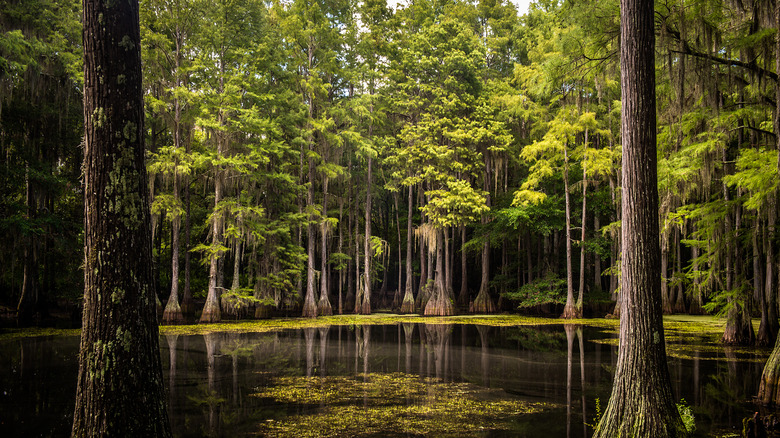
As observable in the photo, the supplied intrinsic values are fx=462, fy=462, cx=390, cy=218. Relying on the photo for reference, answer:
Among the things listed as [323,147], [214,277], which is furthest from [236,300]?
[323,147]

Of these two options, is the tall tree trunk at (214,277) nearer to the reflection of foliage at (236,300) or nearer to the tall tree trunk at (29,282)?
the reflection of foliage at (236,300)

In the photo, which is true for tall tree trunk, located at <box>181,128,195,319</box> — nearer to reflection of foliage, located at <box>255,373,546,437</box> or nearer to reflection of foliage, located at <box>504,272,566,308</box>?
reflection of foliage, located at <box>255,373,546,437</box>

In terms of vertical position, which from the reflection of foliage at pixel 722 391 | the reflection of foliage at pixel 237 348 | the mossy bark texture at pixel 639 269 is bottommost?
the reflection of foliage at pixel 237 348

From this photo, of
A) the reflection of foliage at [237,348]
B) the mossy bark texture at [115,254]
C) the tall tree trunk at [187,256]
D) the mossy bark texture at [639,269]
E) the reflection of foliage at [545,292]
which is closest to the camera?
the mossy bark texture at [115,254]

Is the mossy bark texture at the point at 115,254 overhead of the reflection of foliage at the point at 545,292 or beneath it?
overhead

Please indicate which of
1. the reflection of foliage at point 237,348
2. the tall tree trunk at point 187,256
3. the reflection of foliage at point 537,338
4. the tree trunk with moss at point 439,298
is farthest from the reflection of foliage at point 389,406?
the tall tree trunk at point 187,256

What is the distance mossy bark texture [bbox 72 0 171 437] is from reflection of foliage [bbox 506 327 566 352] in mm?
10122

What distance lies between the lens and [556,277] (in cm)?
2316

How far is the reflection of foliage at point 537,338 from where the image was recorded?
40.1 feet

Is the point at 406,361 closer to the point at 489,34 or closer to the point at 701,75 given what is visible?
the point at 701,75

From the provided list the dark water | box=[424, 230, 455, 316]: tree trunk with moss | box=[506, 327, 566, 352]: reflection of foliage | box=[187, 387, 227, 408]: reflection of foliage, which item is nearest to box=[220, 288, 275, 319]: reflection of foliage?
the dark water

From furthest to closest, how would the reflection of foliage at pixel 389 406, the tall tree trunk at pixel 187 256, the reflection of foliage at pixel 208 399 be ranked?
the tall tree trunk at pixel 187 256 < the reflection of foliage at pixel 208 399 < the reflection of foliage at pixel 389 406

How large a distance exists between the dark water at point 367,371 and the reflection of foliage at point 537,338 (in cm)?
3

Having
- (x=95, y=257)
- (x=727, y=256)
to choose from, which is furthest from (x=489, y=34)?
(x=95, y=257)
